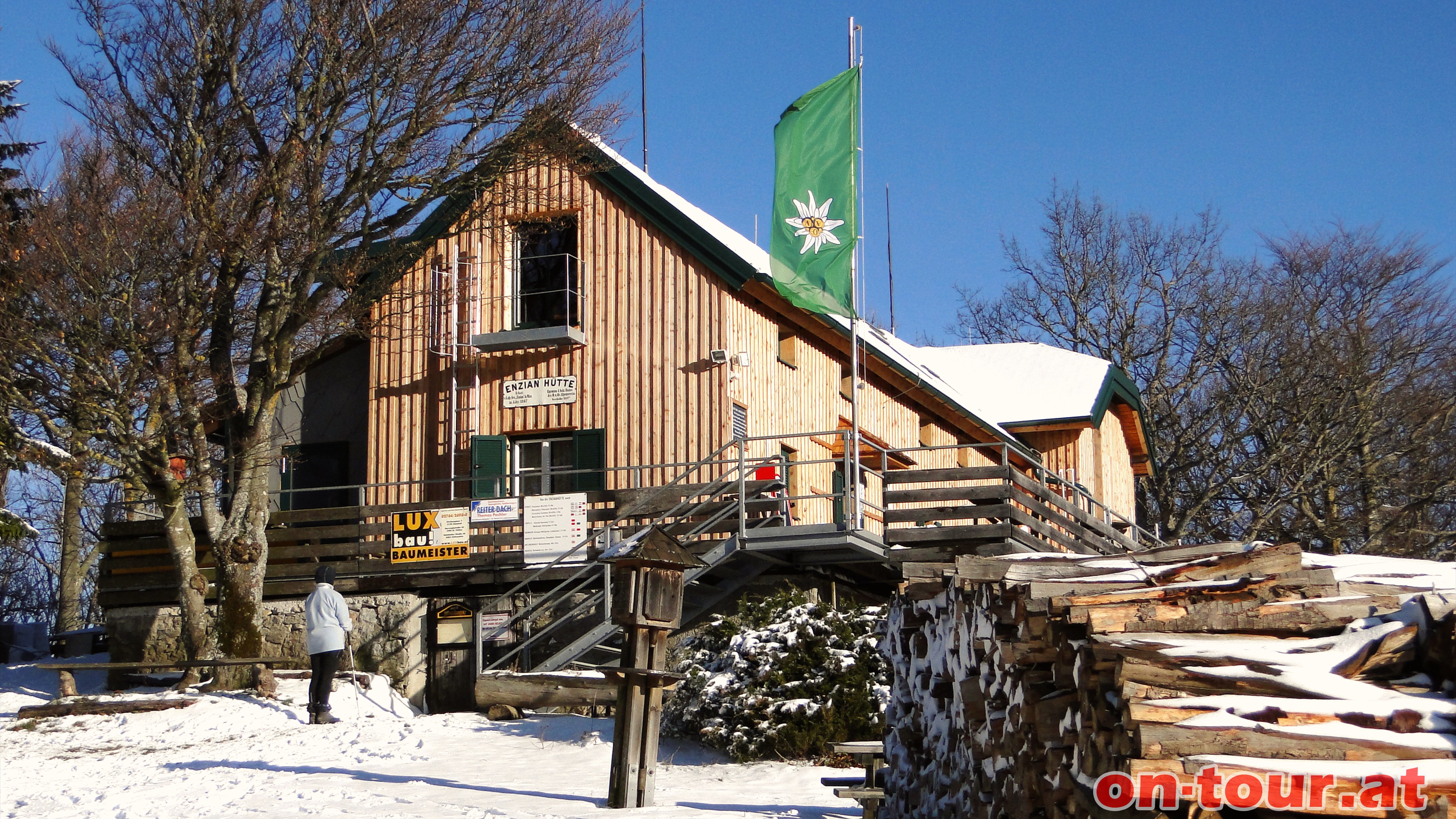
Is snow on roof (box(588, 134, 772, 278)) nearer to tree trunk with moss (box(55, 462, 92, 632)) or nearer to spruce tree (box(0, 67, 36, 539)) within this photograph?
spruce tree (box(0, 67, 36, 539))

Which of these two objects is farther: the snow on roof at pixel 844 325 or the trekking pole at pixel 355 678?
the snow on roof at pixel 844 325

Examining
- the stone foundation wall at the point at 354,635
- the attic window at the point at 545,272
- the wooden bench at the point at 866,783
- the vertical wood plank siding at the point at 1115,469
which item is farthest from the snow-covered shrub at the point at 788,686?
the vertical wood plank siding at the point at 1115,469

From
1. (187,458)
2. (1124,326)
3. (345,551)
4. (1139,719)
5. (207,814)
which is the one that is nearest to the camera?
(1139,719)

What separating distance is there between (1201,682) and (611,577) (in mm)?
12041

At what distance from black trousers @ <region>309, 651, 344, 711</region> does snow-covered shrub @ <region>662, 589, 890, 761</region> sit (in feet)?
12.0

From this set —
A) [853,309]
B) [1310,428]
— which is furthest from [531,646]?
[1310,428]

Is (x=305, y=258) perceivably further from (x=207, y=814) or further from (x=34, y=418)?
(x=207, y=814)

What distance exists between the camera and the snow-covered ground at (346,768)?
10.4 m

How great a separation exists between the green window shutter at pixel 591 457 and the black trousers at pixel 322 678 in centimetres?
547

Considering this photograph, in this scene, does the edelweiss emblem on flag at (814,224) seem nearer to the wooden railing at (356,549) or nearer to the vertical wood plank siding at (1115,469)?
the wooden railing at (356,549)

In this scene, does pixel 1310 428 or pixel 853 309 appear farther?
pixel 1310 428

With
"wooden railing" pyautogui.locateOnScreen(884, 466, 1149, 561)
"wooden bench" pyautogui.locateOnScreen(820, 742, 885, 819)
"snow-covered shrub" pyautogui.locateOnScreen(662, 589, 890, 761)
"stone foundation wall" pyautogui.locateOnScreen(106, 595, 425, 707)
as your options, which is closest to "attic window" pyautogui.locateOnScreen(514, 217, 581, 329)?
"stone foundation wall" pyautogui.locateOnScreen(106, 595, 425, 707)

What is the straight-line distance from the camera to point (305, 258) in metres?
18.1

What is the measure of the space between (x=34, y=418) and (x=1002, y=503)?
12022mm
